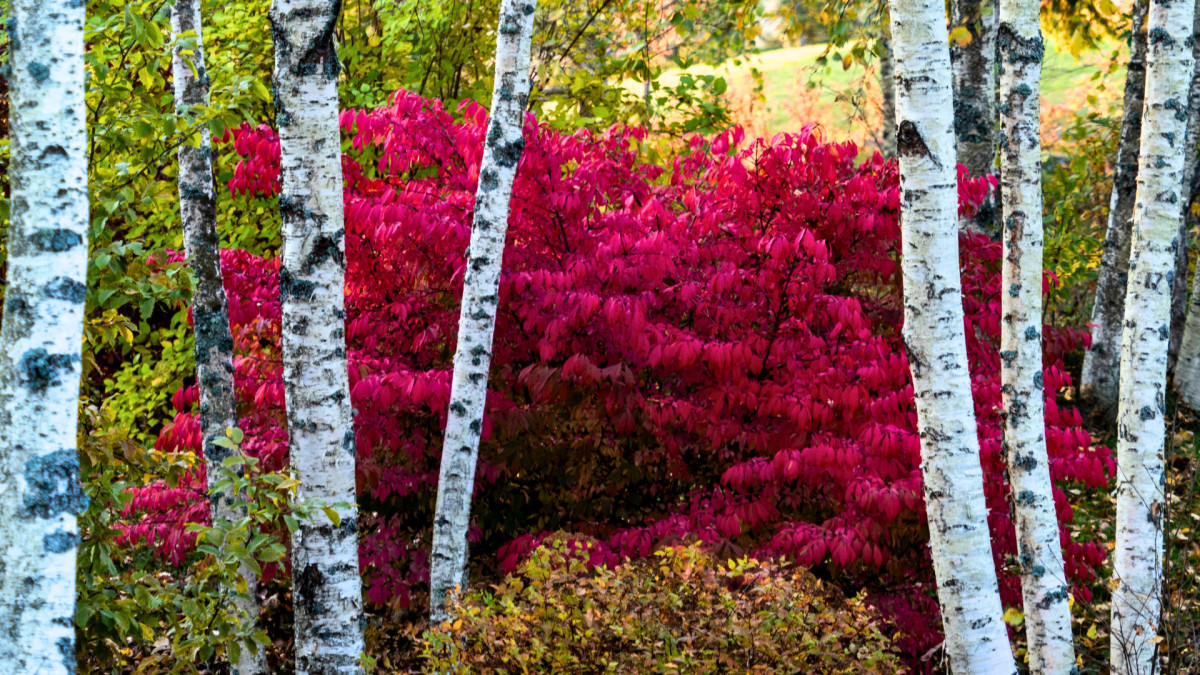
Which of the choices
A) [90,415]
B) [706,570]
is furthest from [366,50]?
[706,570]

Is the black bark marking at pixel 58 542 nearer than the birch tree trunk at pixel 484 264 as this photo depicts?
Yes

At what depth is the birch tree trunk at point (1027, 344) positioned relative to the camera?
3957mm

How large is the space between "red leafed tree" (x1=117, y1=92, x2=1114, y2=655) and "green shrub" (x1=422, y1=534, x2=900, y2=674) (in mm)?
948

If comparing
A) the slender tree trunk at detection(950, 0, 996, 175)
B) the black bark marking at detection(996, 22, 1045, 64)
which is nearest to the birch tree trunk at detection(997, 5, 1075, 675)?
the black bark marking at detection(996, 22, 1045, 64)

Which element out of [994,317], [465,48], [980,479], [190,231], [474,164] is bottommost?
[980,479]

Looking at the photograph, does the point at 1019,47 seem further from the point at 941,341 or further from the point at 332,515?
the point at 332,515

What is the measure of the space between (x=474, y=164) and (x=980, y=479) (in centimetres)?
286

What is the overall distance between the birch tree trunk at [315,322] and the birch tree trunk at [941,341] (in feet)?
6.34

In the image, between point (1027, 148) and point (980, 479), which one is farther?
point (1027, 148)

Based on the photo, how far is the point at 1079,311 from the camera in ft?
36.0

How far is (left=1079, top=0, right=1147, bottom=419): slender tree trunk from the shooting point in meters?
7.85

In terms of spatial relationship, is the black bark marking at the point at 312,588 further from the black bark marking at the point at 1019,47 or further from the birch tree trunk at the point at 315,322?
the black bark marking at the point at 1019,47

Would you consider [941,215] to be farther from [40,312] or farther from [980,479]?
[40,312]

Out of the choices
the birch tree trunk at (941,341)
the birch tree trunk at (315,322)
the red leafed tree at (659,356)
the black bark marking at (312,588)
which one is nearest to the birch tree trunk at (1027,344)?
the red leafed tree at (659,356)
